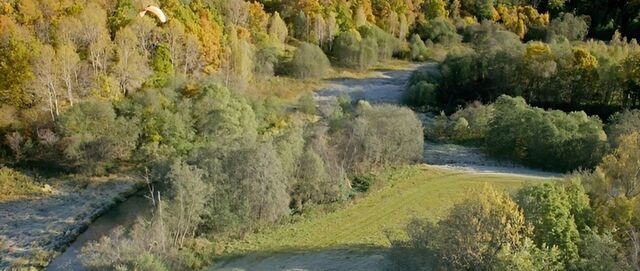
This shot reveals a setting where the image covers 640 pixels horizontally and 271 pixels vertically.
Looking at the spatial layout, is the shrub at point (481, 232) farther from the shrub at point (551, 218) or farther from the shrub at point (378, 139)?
the shrub at point (378, 139)

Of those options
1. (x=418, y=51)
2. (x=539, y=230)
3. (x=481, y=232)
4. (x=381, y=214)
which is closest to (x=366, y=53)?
(x=418, y=51)

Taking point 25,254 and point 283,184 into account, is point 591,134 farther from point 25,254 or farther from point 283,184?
point 25,254

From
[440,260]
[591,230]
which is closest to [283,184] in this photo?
[440,260]

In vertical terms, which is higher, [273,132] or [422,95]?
[422,95]

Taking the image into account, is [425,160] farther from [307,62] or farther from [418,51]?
[418,51]

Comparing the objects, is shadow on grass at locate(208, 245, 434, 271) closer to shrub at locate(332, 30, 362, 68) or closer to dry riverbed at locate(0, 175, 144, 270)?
dry riverbed at locate(0, 175, 144, 270)

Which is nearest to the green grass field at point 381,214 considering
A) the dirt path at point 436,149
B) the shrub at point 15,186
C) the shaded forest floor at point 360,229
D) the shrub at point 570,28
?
the shaded forest floor at point 360,229

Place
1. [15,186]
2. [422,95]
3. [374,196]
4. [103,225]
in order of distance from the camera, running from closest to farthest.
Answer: [103,225]
[374,196]
[15,186]
[422,95]

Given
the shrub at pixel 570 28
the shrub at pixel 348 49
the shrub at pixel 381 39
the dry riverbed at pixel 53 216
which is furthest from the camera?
the shrub at pixel 570 28
